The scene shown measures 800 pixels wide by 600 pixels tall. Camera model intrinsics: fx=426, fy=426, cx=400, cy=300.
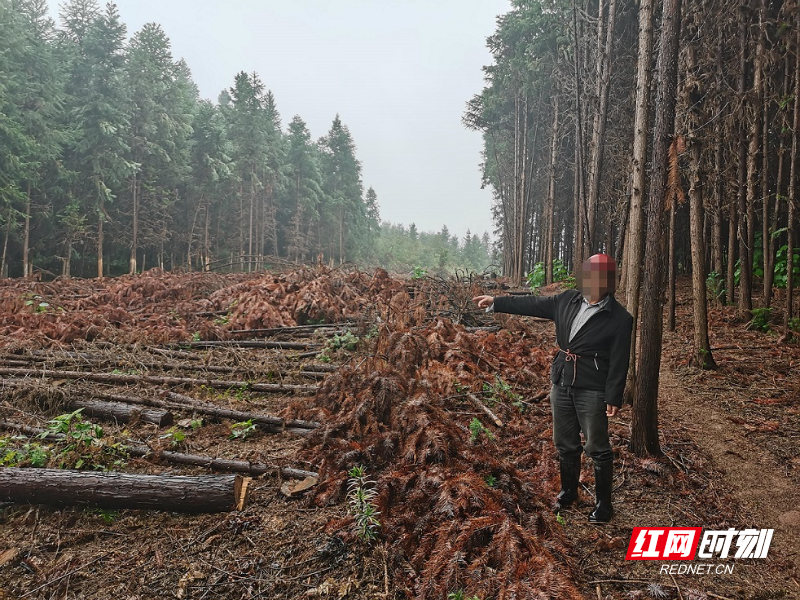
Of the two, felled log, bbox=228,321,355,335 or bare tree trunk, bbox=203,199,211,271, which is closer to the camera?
felled log, bbox=228,321,355,335

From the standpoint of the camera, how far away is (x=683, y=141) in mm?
4469

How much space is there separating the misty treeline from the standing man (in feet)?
4.70

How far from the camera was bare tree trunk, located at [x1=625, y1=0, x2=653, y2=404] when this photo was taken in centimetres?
582

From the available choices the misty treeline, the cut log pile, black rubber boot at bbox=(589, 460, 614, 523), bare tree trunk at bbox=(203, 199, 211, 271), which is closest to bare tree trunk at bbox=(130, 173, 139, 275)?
bare tree trunk at bbox=(203, 199, 211, 271)

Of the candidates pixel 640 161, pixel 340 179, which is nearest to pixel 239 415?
pixel 640 161

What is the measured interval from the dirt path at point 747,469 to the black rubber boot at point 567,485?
1314mm

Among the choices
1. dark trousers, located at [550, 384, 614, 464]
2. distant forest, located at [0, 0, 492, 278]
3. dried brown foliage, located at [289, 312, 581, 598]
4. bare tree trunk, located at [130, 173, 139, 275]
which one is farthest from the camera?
bare tree trunk, located at [130, 173, 139, 275]

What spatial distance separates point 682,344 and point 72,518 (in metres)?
10.8

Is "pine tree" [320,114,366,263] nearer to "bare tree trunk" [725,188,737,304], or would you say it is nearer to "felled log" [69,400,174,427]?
"bare tree trunk" [725,188,737,304]

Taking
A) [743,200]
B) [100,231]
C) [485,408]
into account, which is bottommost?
[485,408]

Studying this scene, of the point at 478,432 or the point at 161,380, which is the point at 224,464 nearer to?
the point at 478,432

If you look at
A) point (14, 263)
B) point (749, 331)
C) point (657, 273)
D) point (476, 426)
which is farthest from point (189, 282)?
point (14, 263)

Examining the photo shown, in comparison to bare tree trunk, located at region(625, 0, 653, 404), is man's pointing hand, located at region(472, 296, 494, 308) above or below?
below

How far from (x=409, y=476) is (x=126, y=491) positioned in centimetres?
254
